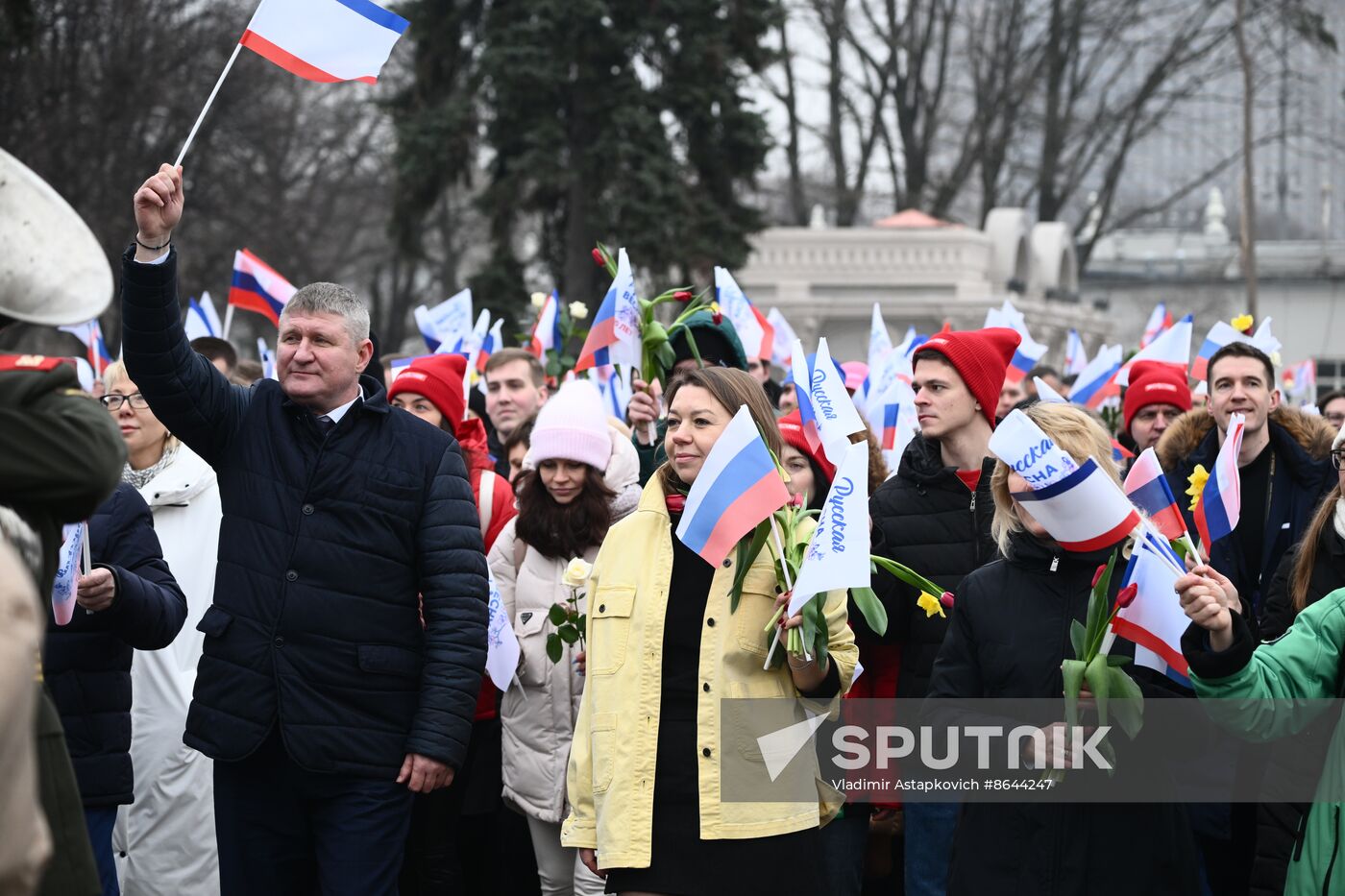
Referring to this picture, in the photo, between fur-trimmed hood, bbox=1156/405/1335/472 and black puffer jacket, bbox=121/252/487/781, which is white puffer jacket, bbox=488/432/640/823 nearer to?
black puffer jacket, bbox=121/252/487/781

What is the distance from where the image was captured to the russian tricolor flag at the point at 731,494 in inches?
172

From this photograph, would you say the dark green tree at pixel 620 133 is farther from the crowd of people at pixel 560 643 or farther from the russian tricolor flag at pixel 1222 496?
the russian tricolor flag at pixel 1222 496

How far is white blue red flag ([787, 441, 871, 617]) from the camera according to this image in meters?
4.24

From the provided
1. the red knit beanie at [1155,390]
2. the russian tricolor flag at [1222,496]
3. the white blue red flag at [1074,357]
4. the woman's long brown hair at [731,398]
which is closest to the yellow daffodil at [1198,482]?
the russian tricolor flag at [1222,496]

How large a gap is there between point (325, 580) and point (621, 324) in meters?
2.96

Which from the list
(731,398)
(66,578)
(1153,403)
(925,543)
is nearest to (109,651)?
(66,578)

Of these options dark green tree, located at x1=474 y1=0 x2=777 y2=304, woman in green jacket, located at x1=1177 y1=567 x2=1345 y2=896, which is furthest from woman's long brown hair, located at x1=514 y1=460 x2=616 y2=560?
dark green tree, located at x1=474 y1=0 x2=777 y2=304

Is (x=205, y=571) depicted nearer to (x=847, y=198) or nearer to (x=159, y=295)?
(x=159, y=295)

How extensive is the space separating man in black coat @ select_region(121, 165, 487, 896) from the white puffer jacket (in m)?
1.07

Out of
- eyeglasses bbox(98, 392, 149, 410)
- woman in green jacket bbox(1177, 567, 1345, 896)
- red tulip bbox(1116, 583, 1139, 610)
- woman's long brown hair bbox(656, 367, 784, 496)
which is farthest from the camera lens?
Answer: eyeglasses bbox(98, 392, 149, 410)

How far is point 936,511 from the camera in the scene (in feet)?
18.3

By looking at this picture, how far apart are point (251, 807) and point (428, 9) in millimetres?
21927

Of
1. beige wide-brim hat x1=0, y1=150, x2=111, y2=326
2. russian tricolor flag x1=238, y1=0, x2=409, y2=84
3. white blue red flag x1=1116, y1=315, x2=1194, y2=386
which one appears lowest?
white blue red flag x1=1116, y1=315, x2=1194, y2=386

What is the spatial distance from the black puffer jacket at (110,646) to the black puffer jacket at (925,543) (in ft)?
7.09
